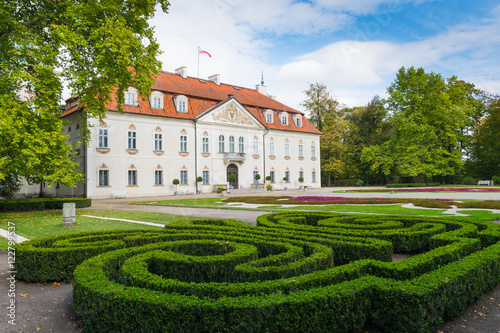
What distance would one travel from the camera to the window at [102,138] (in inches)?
1251

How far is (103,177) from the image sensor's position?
32000 millimetres

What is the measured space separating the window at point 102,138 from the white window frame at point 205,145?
10.4 m

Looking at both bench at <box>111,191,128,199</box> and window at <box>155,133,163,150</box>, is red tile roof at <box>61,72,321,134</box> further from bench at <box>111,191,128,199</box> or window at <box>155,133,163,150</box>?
bench at <box>111,191,128,199</box>

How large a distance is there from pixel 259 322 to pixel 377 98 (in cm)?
6281

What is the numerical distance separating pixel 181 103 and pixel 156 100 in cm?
282

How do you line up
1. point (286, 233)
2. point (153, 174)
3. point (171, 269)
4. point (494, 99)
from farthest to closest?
point (494, 99) < point (153, 174) < point (286, 233) < point (171, 269)

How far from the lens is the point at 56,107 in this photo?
15.4 m

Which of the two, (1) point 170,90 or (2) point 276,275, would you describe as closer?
(2) point 276,275

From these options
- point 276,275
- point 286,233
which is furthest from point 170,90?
point 276,275

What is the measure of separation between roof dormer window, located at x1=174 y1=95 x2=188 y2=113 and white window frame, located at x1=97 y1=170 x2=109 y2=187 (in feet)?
33.1

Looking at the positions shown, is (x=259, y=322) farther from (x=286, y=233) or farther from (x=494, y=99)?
(x=494, y=99)

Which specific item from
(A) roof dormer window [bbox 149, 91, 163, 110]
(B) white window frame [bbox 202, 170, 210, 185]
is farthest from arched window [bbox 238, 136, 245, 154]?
(A) roof dormer window [bbox 149, 91, 163, 110]

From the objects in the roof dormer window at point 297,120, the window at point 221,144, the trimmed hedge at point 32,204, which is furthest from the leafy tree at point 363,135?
the trimmed hedge at point 32,204

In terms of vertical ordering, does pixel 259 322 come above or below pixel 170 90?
below
